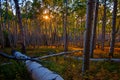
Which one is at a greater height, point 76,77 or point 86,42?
point 86,42

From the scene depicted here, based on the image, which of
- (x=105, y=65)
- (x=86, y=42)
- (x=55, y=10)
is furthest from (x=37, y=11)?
(x=86, y=42)

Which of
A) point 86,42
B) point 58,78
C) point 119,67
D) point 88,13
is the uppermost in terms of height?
point 88,13

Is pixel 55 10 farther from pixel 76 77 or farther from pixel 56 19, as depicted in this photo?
pixel 76 77

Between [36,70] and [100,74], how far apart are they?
138 inches

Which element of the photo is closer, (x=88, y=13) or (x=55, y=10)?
(x=88, y=13)

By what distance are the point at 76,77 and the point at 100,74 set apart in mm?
1967

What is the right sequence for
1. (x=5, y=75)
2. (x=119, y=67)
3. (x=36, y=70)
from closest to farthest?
(x=36, y=70) < (x=5, y=75) < (x=119, y=67)

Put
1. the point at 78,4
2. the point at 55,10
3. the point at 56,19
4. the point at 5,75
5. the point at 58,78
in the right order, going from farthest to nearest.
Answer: the point at 56,19 < the point at 55,10 < the point at 78,4 < the point at 5,75 < the point at 58,78

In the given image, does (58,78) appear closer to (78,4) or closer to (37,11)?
(78,4)

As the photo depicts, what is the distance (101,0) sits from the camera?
108 feet

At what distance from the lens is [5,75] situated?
1019 cm

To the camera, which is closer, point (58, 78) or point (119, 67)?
point (58, 78)

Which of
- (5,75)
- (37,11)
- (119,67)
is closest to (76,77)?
(5,75)

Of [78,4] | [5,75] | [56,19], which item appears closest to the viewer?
[5,75]
